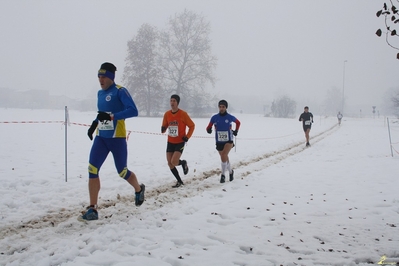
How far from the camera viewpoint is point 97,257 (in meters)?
3.29

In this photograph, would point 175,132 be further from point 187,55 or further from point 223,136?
point 187,55

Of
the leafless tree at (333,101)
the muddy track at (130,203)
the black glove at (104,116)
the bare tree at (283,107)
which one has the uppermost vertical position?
the leafless tree at (333,101)

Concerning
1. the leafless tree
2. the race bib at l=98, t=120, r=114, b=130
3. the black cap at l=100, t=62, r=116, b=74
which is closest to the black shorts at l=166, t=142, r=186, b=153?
the race bib at l=98, t=120, r=114, b=130

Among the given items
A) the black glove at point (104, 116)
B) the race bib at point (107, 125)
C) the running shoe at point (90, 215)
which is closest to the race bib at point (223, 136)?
the race bib at point (107, 125)

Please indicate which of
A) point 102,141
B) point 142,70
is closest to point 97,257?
point 102,141

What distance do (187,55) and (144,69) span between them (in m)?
6.58

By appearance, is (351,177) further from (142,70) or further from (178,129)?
(142,70)

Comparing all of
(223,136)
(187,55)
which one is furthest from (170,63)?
(223,136)

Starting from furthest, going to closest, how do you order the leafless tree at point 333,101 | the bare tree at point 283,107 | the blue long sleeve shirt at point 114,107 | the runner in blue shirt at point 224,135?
the leafless tree at point 333,101, the bare tree at point 283,107, the runner in blue shirt at point 224,135, the blue long sleeve shirt at point 114,107

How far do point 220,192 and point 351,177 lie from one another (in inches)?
159

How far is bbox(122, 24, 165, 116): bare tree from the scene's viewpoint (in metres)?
40.9

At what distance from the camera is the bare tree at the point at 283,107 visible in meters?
77.8

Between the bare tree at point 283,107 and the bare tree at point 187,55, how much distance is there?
40599mm

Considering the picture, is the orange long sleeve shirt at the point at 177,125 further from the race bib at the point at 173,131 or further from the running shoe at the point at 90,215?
the running shoe at the point at 90,215
